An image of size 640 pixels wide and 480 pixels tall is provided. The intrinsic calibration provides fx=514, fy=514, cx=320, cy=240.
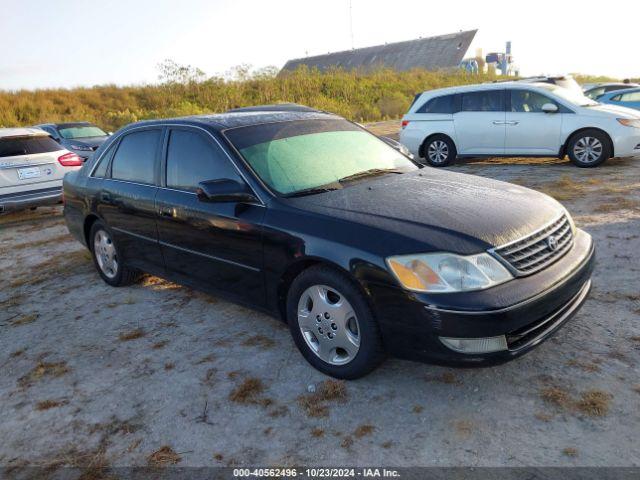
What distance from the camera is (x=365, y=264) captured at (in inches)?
111

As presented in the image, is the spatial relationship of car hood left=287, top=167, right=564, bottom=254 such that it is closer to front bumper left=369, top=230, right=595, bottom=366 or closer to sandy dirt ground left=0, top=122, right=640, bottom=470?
front bumper left=369, top=230, right=595, bottom=366

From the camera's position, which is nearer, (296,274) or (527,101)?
(296,274)

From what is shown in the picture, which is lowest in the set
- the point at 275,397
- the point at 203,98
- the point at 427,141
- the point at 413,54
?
the point at 275,397

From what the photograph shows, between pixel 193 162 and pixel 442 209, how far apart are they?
6.45 feet

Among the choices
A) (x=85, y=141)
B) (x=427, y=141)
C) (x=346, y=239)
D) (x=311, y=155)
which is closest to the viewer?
(x=346, y=239)

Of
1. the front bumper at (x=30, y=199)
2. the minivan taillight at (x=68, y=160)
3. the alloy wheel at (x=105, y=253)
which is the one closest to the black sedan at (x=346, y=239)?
the alloy wheel at (x=105, y=253)

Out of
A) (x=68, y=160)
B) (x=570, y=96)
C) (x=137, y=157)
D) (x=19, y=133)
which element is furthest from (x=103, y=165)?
(x=570, y=96)

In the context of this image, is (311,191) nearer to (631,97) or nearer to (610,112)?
(610,112)

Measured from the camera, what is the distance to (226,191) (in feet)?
11.1

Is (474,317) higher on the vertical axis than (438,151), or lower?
lower

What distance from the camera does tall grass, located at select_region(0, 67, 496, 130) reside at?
2878cm

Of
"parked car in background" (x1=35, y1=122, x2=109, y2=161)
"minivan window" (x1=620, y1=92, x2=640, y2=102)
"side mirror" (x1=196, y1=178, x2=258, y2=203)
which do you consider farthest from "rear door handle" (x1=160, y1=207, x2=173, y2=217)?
"minivan window" (x1=620, y1=92, x2=640, y2=102)

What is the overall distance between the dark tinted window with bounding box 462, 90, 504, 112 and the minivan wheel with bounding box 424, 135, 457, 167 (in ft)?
2.47

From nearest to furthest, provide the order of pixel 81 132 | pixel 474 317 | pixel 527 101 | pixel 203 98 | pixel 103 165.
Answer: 1. pixel 474 317
2. pixel 103 165
3. pixel 527 101
4. pixel 81 132
5. pixel 203 98
